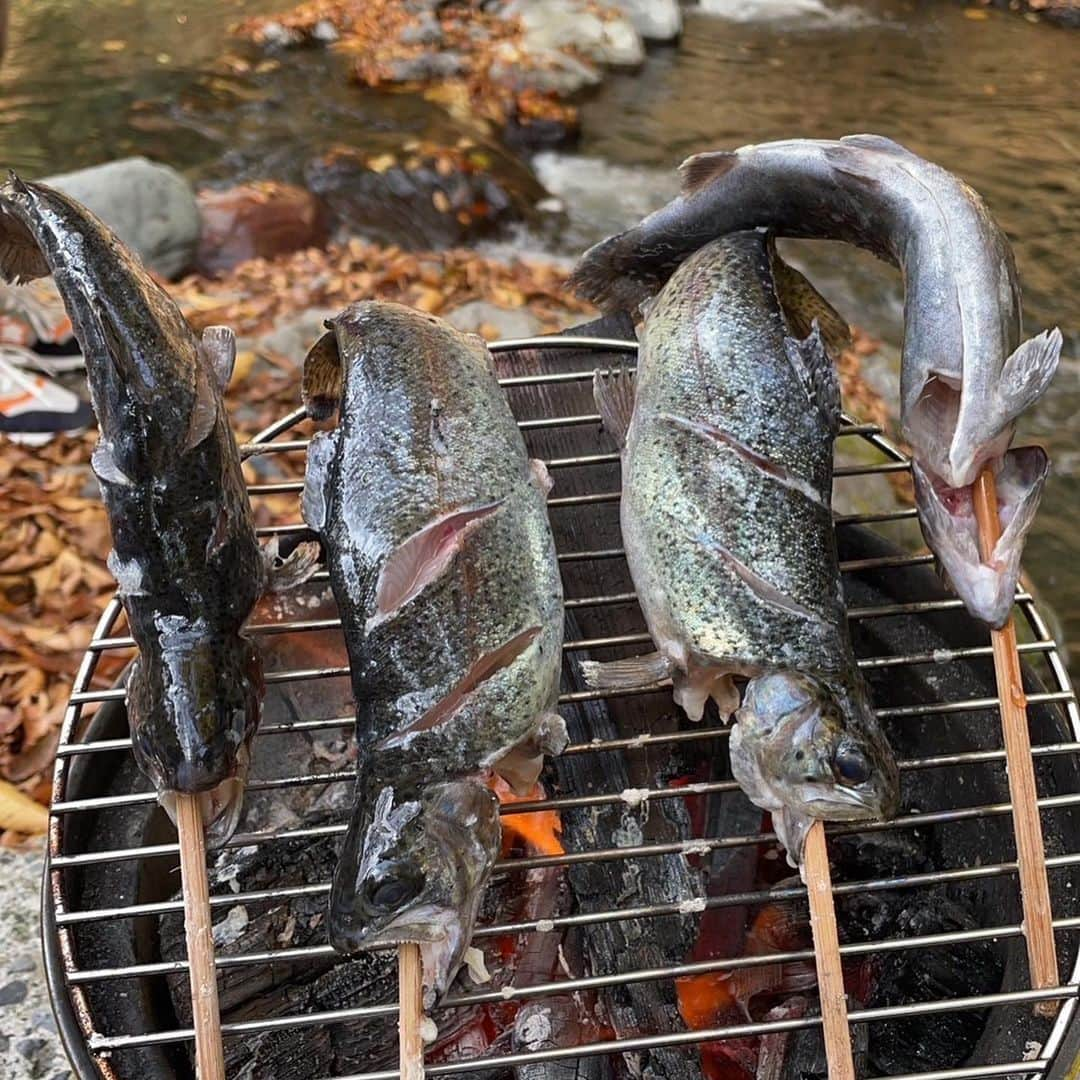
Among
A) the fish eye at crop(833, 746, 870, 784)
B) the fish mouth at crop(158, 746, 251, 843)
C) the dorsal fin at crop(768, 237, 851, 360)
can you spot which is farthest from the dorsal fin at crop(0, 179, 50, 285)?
the fish eye at crop(833, 746, 870, 784)

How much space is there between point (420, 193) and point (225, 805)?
296 inches

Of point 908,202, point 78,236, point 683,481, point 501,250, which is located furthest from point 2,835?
point 501,250

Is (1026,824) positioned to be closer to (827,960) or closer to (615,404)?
(827,960)

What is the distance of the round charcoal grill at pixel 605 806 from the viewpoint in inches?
80.7

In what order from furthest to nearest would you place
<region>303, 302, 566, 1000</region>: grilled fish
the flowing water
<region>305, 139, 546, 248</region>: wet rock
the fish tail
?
the flowing water, <region>305, 139, 546, 248</region>: wet rock, the fish tail, <region>303, 302, 566, 1000</region>: grilled fish

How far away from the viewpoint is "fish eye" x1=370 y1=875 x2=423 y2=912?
1857mm

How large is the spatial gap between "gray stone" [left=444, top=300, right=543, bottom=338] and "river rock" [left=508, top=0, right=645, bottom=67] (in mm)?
6674

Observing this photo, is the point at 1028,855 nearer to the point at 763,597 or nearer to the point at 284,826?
the point at 763,597

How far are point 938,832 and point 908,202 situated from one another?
1827mm

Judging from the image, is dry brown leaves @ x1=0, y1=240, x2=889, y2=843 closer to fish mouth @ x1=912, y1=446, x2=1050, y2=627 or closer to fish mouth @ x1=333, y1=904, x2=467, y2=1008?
fish mouth @ x1=912, y1=446, x2=1050, y2=627

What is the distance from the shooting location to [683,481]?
96.5 inches

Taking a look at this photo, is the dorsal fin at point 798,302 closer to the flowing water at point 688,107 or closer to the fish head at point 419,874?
the fish head at point 419,874

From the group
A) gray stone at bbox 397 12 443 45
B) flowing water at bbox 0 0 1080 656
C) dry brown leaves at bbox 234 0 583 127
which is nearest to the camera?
flowing water at bbox 0 0 1080 656

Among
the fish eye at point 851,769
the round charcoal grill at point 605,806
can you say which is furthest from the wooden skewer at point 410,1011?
the fish eye at point 851,769
